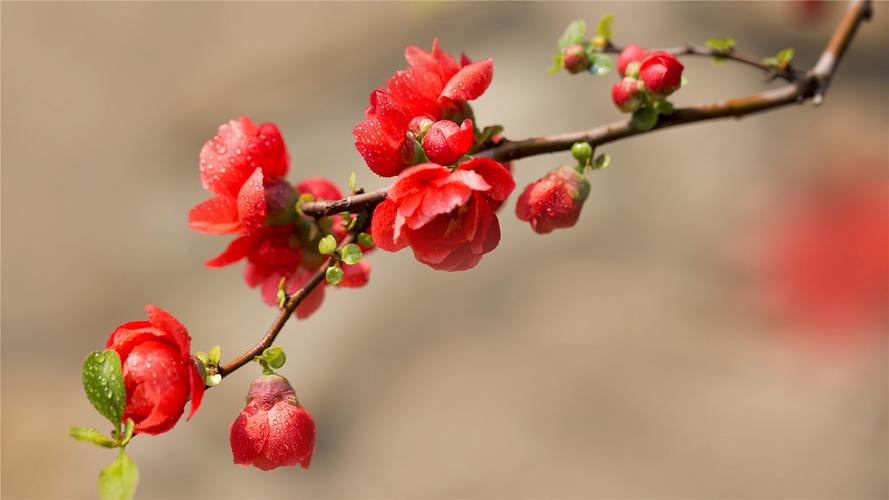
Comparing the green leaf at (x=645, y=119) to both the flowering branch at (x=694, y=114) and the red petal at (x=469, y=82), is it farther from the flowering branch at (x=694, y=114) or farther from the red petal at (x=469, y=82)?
the red petal at (x=469, y=82)

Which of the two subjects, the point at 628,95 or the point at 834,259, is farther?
the point at 834,259

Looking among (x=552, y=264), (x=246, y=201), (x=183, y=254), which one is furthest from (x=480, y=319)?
(x=246, y=201)

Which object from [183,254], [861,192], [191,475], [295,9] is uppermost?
[295,9]

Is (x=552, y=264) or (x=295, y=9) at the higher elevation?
(x=295, y=9)

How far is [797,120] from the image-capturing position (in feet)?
6.39

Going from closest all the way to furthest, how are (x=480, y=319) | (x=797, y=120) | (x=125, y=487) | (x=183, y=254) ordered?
(x=125, y=487) < (x=480, y=319) < (x=797, y=120) < (x=183, y=254)

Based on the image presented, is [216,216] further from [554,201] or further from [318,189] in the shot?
[554,201]

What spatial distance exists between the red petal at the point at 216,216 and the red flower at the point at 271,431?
10 cm

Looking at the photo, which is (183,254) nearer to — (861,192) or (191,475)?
(191,475)

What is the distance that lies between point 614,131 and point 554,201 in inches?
Answer: 2.9

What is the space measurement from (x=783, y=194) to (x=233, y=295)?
1.48 meters

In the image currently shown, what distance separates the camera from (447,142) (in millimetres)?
348

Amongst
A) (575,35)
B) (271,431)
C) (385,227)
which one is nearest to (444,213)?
(385,227)

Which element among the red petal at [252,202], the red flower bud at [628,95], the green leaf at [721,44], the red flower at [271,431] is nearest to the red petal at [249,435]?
the red flower at [271,431]
